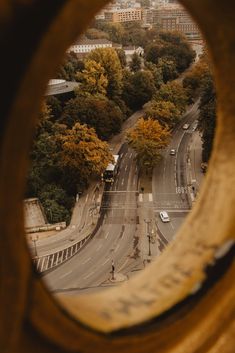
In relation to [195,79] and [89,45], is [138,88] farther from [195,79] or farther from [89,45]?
[89,45]

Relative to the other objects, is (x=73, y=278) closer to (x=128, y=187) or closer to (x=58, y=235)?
(x=58, y=235)

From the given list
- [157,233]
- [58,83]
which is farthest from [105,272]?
[58,83]

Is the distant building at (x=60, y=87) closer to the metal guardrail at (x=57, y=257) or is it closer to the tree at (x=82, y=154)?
the tree at (x=82, y=154)

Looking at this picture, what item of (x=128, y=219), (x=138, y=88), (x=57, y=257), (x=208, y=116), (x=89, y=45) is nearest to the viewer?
(x=57, y=257)

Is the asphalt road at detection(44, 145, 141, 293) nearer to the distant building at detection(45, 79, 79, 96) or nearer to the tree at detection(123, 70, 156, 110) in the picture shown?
the distant building at detection(45, 79, 79, 96)

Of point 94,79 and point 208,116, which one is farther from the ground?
point 94,79

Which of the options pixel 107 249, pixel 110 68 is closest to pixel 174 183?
pixel 107 249

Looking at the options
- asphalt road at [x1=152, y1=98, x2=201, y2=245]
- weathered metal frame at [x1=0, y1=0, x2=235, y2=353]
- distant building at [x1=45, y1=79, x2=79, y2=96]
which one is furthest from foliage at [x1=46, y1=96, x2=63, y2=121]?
weathered metal frame at [x1=0, y1=0, x2=235, y2=353]
